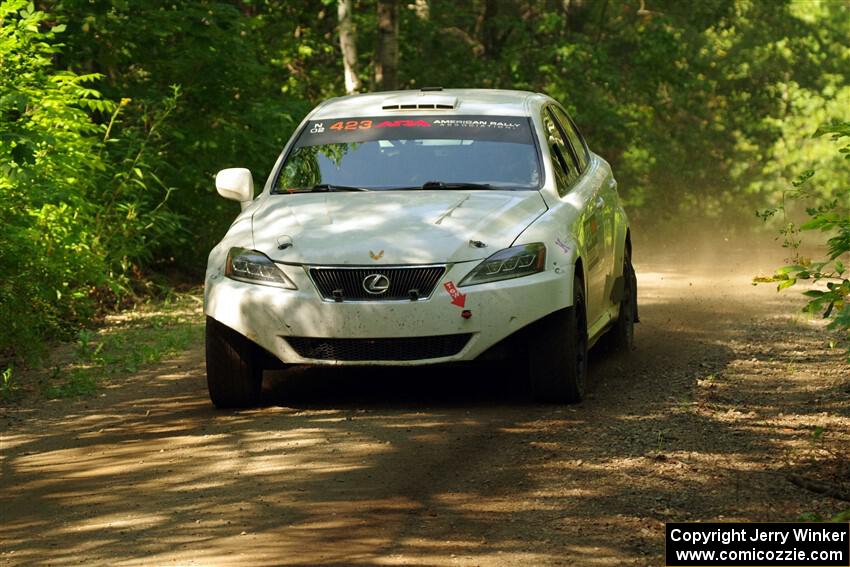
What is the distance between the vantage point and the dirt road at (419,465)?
6.14m

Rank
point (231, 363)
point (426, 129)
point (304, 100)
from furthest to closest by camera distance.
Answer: point (304, 100) → point (426, 129) → point (231, 363)

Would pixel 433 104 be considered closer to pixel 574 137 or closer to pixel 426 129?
pixel 426 129

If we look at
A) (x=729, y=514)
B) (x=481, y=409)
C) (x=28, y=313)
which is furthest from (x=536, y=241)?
(x=28, y=313)

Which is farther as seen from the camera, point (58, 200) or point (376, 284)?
point (58, 200)

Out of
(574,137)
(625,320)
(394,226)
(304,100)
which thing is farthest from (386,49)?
(394,226)

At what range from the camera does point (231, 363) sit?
29.5ft

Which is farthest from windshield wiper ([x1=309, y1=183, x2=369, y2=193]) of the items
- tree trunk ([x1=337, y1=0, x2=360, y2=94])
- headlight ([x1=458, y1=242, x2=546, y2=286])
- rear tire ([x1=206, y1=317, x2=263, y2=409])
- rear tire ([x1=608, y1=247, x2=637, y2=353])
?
tree trunk ([x1=337, y1=0, x2=360, y2=94])

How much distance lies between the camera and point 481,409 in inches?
353

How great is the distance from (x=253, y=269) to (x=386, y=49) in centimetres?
1328

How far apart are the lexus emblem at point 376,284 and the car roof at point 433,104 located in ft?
6.57

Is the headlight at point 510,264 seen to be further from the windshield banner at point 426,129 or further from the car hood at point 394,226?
the windshield banner at point 426,129

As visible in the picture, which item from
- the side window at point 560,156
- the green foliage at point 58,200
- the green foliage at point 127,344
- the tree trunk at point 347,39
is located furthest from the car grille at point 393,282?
the tree trunk at point 347,39

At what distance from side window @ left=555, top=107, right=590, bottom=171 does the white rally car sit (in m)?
0.97

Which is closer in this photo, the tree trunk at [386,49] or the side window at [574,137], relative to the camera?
the side window at [574,137]
